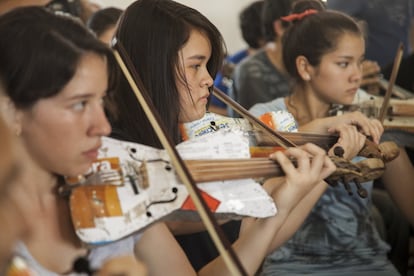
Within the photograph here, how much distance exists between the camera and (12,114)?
0.83 meters

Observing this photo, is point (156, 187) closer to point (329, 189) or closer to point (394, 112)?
point (329, 189)

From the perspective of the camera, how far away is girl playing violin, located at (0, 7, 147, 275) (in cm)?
82

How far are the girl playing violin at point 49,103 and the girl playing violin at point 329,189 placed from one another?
0.68 meters

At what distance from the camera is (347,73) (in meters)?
1.60

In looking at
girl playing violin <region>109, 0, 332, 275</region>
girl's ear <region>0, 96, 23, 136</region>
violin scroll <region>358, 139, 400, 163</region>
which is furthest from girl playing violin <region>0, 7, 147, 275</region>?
violin scroll <region>358, 139, 400, 163</region>

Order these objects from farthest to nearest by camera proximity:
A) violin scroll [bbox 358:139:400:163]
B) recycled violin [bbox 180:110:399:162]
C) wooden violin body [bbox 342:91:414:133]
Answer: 1. wooden violin body [bbox 342:91:414:133]
2. violin scroll [bbox 358:139:400:163]
3. recycled violin [bbox 180:110:399:162]

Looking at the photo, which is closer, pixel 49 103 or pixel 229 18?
pixel 49 103

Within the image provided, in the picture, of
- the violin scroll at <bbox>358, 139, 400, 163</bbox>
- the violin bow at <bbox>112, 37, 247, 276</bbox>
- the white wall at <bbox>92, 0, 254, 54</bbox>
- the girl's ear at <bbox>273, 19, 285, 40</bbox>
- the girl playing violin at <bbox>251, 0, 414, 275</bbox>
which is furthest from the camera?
the white wall at <bbox>92, 0, 254, 54</bbox>

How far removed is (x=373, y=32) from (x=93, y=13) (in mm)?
1214

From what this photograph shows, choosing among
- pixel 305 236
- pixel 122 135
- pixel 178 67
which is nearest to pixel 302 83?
pixel 305 236

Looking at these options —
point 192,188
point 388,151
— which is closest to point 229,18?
point 388,151

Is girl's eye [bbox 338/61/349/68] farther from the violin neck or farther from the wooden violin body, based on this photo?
the violin neck

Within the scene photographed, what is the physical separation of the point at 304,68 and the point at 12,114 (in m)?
1.01

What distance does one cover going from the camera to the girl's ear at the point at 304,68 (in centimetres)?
167
